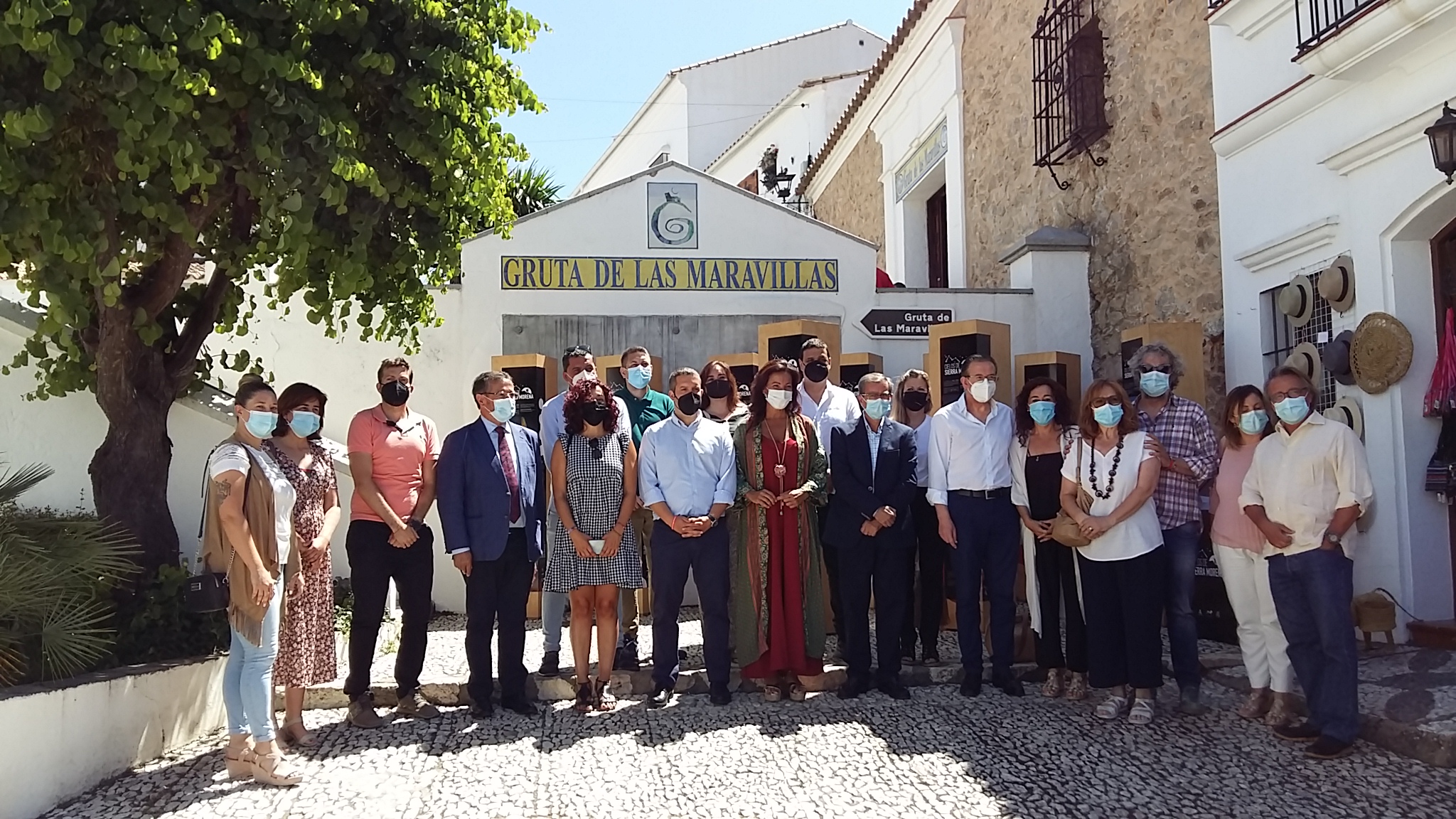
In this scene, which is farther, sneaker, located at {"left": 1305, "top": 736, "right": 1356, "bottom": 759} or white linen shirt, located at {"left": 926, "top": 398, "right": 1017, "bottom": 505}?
white linen shirt, located at {"left": 926, "top": 398, "right": 1017, "bottom": 505}

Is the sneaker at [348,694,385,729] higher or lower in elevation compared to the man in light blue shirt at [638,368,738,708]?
lower

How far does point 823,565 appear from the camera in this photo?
257 inches

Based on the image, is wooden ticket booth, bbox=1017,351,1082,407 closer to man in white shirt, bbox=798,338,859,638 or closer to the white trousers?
man in white shirt, bbox=798,338,859,638

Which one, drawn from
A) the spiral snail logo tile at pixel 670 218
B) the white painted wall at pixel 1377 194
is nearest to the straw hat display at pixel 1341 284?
the white painted wall at pixel 1377 194

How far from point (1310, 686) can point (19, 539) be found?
5586 millimetres

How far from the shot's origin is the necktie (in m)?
5.37

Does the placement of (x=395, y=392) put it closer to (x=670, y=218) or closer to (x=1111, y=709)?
(x=1111, y=709)

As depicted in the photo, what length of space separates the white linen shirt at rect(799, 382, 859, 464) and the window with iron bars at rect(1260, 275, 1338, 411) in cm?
282

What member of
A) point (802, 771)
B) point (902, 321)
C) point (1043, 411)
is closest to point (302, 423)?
point (802, 771)

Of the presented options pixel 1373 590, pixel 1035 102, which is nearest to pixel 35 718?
pixel 1373 590

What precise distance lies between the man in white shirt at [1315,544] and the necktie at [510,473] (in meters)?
3.41

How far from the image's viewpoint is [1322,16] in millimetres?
6340

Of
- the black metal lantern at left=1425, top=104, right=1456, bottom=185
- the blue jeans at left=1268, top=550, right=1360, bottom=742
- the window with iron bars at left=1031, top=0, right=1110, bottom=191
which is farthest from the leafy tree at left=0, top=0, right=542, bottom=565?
→ the window with iron bars at left=1031, top=0, right=1110, bottom=191

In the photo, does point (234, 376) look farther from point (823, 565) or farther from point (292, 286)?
point (823, 565)
